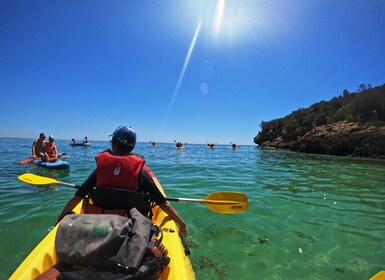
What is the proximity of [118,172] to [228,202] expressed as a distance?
229cm

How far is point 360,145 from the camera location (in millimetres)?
28719

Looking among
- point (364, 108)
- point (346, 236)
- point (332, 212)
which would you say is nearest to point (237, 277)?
point (346, 236)

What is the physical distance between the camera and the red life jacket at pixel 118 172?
3.01m

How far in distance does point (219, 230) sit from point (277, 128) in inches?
2288

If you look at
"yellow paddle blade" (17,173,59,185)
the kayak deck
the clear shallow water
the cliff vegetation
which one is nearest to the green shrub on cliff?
the cliff vegetation

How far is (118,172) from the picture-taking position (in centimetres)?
301

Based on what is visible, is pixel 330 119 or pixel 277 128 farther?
pixel 277 128

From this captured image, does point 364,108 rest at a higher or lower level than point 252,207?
higher

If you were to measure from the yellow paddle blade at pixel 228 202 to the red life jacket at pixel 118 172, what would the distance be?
185 centimetres

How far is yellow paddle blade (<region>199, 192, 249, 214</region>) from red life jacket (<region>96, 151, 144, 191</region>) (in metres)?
1.85

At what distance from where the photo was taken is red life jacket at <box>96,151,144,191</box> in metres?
3.01

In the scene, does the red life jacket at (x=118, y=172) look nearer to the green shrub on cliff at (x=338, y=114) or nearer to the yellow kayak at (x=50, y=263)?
the yellow kayak at (x=50, y=263)

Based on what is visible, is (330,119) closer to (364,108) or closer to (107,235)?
(364,108)

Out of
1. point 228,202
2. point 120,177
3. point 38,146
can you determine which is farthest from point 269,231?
point 38,146
